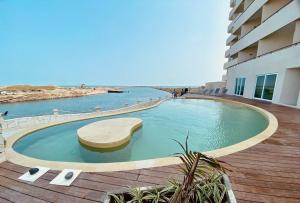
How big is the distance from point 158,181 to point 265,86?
39.4ft

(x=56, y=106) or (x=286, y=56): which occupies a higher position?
(x=286, y=56)

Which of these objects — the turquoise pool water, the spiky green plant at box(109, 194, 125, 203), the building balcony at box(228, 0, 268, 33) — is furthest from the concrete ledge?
the building balcony at box(228, 0, 268, 33)

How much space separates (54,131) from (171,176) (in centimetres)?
520

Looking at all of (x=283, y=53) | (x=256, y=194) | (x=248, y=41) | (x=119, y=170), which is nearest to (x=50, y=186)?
(x=119, y=170)

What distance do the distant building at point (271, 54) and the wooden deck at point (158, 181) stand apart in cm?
767

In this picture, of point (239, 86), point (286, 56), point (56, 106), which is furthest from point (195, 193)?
point (56, 106)

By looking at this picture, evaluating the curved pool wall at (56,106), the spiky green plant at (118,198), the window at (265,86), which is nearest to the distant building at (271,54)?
the window at (265,86)

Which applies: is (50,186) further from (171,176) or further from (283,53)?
(283,53)

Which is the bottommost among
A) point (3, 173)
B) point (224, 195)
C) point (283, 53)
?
point (3, 173)

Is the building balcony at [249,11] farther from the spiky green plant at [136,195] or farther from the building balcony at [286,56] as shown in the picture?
the spiky green plant at [136,195]

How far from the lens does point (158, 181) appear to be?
1.99m

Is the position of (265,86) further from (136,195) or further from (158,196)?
(136,195)

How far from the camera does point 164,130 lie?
607cm

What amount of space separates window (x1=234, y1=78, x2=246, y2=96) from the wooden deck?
44.5 ft
